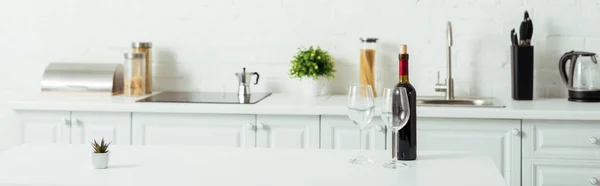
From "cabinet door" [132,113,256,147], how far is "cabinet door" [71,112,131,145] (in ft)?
0.14

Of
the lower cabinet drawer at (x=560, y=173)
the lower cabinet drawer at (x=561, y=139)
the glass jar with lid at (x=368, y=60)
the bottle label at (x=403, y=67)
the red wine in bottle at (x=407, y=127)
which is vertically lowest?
the lower cabinet drawer at (x=560, y=173)

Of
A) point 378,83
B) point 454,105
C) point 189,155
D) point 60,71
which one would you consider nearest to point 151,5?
point 60,71

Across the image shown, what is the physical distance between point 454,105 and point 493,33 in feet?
1.61

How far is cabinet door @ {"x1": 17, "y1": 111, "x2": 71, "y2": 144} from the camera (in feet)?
13.2

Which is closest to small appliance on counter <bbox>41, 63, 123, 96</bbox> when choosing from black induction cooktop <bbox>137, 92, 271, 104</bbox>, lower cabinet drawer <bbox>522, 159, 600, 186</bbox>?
black induction cooktop <bbox>137, 92, 271, 104</bbox>

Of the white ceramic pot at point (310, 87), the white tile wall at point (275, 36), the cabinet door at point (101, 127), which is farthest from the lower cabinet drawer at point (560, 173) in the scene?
the cabinet door at point (101, 127)

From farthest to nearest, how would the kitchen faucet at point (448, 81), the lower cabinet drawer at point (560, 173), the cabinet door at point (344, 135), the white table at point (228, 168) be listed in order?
1. the kitchen faucet at point (448, 81)
2. the cabinet door at point (344, 135)
3. the lower cabinet drawer at point (560, 173)
4. the white table at point (228, 168)

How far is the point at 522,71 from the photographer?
4.09m

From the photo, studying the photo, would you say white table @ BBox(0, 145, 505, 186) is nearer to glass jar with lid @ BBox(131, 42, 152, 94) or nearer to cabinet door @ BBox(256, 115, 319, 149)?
cabinet door @ BBox(256, 115, 319, 149)

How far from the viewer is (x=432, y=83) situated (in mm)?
4363

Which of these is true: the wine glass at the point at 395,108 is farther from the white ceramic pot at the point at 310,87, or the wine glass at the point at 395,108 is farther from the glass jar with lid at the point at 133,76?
the glass jar with lid at the point at 133,76

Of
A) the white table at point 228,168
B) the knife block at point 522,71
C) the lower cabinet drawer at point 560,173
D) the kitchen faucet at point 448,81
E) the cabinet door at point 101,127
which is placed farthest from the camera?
the kitchen faucet at point 448,81

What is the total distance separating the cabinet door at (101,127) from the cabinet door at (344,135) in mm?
931

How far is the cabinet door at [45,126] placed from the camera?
4012 mm
